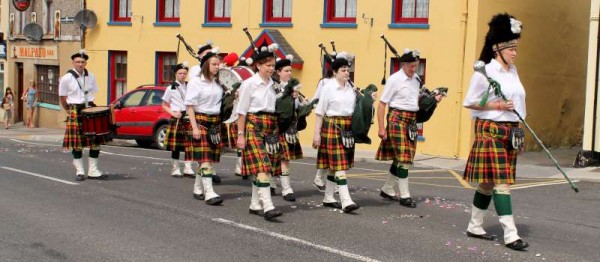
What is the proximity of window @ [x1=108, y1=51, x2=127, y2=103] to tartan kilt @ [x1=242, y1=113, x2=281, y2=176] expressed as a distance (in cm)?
1912

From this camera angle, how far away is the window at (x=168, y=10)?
84.1ft

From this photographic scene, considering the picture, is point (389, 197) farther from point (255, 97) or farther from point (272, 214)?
point (255, 97)

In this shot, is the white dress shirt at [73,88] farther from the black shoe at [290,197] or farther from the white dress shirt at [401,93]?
the white dress shirt at [401,93]

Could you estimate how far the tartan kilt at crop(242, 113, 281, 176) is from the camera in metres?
8.66

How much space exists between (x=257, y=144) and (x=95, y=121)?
4.07m

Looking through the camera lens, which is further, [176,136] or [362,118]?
[176,136]

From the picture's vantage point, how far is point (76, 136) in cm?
1188

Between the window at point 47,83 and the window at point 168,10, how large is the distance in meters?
6.65

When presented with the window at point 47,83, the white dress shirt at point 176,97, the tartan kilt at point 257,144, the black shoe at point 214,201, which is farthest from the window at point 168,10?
the tartan kilt at point 257,144

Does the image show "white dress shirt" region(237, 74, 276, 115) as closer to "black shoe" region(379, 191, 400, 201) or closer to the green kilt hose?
"black shoe" region(379, 191, 400, 201)

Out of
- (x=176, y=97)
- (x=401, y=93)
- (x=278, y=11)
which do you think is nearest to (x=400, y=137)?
(x=401, y=93)

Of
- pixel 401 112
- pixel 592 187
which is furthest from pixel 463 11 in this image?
pixel 401 112

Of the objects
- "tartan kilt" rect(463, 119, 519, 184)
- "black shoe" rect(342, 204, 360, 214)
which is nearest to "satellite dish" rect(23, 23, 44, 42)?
"black shoe" rect(342, 204, 360, 214)

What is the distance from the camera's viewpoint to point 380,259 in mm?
7016
